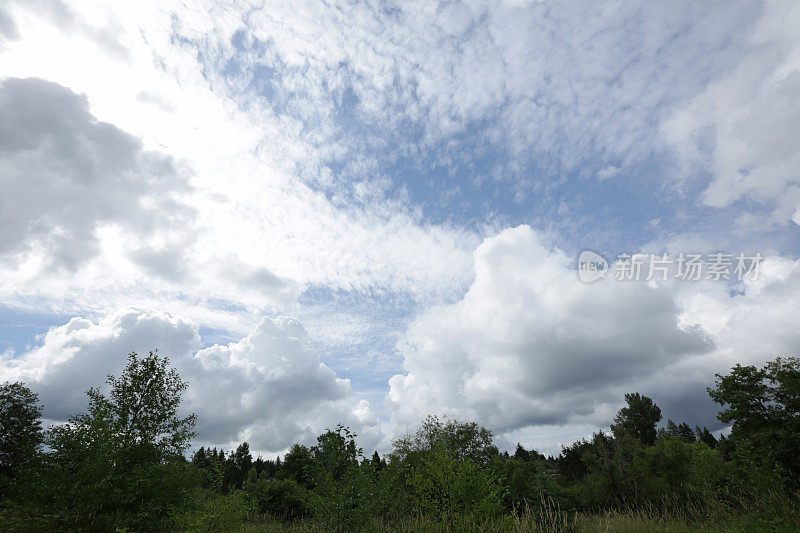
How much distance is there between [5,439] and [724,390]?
188 feet

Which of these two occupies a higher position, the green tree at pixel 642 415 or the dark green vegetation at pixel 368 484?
the green tree at pixel 642 415

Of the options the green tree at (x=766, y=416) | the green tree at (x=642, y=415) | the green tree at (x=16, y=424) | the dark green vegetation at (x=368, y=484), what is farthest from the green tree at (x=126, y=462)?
the green tree at (x=642, y=415)

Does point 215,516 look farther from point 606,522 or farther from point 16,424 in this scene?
point 16,424

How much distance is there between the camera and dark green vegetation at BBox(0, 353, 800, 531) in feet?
43.6

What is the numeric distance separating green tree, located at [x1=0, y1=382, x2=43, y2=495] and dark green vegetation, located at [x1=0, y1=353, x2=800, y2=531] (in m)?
18.1

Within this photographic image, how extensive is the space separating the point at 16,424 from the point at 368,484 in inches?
1654

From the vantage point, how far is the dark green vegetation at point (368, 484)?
13297mm

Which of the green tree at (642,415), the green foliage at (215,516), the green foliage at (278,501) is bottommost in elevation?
the green foliage at (278,501)

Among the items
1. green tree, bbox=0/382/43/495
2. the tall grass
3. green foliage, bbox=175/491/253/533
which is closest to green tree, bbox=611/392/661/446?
the tall grass

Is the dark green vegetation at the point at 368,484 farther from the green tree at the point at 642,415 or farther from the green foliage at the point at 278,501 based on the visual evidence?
the green tree at the point at 642,415

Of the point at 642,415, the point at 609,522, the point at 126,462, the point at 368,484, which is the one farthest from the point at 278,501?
the point at 642,415

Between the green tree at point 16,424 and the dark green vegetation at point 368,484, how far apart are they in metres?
18.1

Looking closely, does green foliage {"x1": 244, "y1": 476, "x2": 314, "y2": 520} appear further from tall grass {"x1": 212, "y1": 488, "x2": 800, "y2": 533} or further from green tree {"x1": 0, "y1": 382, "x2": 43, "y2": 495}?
green tree {"x1": 0, "y1": 382, "x2": 43, "y2": 495}

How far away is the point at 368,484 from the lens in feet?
45.1
